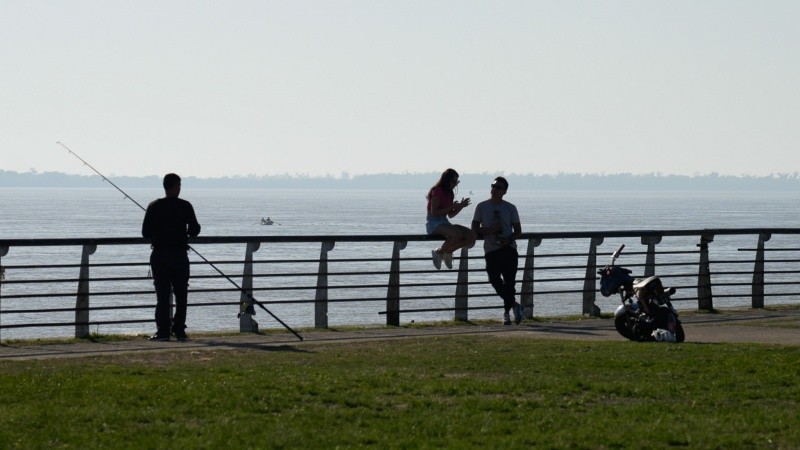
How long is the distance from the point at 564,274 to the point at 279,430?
4392cm

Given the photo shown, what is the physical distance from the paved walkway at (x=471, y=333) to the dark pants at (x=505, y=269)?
0.41 m

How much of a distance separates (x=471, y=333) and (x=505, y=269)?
1578mm

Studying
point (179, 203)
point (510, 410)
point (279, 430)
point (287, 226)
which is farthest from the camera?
point (287, 226)

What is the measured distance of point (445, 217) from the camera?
16.7m

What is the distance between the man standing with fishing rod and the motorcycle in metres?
4.04

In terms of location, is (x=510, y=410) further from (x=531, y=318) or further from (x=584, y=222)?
(x=584, y=222)


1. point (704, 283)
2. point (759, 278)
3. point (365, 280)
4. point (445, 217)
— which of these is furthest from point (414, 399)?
point (365, 280)

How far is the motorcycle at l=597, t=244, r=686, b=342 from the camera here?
1426 cm

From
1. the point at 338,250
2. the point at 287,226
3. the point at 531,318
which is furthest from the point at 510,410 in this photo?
the point at 287,226

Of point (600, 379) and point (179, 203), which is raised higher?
point (179, 203)

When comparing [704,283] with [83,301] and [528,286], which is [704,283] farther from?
[83,301]

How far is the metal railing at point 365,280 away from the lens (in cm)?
1620

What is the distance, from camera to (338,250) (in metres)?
67.1

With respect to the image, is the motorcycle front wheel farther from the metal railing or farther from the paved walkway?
the metal railing
